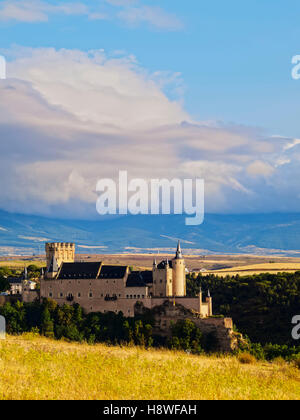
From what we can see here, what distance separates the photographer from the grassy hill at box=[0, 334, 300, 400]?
1931 cm

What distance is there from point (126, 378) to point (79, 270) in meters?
75.5

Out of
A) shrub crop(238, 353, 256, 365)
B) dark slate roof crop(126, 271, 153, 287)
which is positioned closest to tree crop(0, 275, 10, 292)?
dark slate roof crop(126, 271, 153, 287)

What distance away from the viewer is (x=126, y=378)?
2145cm

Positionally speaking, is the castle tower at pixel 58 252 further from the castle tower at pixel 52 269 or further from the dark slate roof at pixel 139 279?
the dark slate roof at pixel 139 279

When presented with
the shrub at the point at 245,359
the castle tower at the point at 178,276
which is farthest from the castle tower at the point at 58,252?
the shrub at the point at 245,359

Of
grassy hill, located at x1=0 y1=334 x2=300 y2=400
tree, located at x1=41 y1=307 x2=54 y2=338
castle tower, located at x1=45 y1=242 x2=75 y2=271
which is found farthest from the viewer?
castle tower, located at x1=45 y1=242 x2=75 y2=271

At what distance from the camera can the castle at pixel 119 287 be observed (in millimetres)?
90438

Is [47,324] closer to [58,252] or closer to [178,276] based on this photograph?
[58,252]

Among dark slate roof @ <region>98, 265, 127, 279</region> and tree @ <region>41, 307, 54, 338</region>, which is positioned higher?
dark slate roof @ <region>98, 265, 127, 279</region>

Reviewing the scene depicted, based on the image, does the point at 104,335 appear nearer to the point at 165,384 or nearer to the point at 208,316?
the point at 208,316

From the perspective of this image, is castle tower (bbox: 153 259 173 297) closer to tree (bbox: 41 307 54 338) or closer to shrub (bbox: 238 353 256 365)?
tree (bbox: 41 307 54 338)

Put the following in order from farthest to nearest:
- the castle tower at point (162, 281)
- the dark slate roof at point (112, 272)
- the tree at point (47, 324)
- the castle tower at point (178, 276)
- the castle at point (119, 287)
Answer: the castle tower at point (178, 276), the dark slate roof at point (112, 272), the castle tower at point (162, 281), the castle at point (119, 287), the tree at point (47, 324)

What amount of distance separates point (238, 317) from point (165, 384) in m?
85.0

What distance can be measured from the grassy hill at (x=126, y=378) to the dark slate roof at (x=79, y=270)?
66278mm
